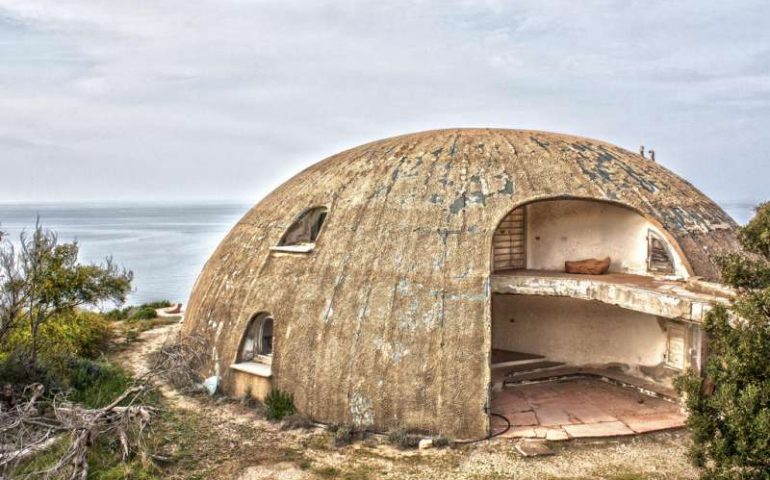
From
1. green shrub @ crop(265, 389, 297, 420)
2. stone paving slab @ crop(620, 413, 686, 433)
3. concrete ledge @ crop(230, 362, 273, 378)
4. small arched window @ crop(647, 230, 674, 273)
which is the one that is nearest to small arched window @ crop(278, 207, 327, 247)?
concrete ledge @ crop(230, 362, 273, 378)

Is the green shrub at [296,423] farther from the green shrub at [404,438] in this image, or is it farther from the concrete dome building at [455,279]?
the green shrub at [404,438]

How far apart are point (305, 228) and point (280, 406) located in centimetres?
504

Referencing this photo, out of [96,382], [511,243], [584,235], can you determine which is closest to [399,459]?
[511,243]

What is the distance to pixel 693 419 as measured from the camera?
28.1ft

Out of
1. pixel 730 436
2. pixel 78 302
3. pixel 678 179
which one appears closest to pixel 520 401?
pixel 730 436

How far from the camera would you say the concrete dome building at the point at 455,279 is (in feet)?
40.9

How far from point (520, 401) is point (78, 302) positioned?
1328 centimetres

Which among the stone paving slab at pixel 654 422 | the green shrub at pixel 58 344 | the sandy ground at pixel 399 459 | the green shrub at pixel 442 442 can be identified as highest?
the green shrub at pixel 58 344

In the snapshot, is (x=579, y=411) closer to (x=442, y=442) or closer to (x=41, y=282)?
(x=442, y=442)

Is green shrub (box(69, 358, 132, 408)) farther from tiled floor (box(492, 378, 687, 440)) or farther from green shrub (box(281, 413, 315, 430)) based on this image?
tiled floor (box(492, 378, 687, 440))

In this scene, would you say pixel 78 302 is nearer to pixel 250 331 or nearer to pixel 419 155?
pixel 250 331

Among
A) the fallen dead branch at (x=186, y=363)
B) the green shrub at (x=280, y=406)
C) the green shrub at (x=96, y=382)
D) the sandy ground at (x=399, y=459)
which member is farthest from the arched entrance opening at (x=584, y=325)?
the green shrub at (x=96, y=382)

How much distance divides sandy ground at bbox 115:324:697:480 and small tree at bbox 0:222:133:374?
6260 mm

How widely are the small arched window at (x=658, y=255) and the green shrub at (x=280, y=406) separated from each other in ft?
32.4
